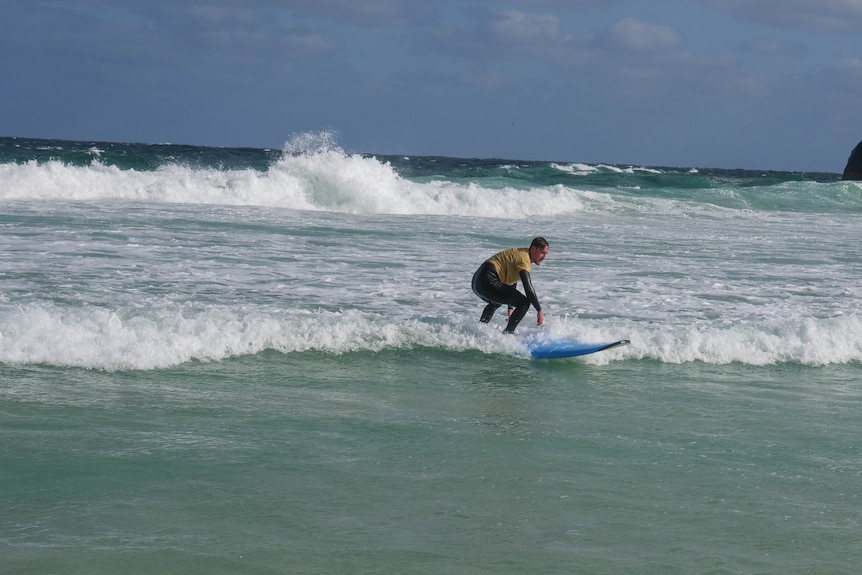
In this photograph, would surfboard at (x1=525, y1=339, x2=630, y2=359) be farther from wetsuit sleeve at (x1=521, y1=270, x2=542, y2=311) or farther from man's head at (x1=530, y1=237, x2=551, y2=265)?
man's head at (x1=530, y1=237, x2=551, y2=265)

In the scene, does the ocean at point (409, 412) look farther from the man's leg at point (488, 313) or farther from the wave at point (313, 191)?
the wave at point (313, 191)

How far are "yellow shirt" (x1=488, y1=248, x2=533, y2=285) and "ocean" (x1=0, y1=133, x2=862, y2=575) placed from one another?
22.4 inches

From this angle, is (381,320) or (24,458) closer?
(24,458)

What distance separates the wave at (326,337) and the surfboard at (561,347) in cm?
14

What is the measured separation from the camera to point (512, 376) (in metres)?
9.20

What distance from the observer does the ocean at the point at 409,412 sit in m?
5.07

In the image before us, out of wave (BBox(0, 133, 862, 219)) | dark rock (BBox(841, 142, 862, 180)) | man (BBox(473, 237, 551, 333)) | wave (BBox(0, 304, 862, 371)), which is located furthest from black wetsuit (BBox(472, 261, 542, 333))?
dark rock (BBox(841, 142, 862, 180))

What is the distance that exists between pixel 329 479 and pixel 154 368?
3.43m

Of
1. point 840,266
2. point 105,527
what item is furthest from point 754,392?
point 840,266

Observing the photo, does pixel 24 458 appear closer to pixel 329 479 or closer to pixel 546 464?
pixel 329 479

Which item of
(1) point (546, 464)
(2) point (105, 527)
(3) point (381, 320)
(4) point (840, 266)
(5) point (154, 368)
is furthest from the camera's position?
(4) point (840, 266)

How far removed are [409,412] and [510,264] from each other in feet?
10.3

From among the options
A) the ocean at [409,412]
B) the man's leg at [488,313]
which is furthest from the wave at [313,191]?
the man's leg at [488,313]

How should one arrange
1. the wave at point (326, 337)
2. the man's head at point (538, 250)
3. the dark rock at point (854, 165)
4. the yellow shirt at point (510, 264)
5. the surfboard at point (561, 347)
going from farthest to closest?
the dark rock at point (854, 165) → the yellow shirt at point (510, 264) → the man's head at point (538, 250) → the surfboard at point (561, 347) → the wave at point (326, 337)
